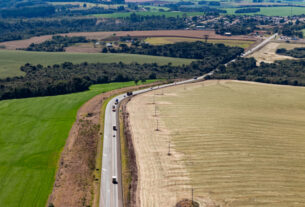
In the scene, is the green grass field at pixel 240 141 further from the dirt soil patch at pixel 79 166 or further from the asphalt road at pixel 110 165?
the dirt soil patch at pixel 79 166

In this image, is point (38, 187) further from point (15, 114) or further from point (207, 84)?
point (207, 84)

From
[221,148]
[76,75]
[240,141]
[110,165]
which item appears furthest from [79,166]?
[76,75]

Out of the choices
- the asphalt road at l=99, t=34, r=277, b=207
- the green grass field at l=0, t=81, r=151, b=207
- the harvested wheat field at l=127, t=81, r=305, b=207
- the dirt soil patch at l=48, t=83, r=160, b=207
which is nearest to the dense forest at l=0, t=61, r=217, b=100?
the green grass field at l=0, t=81, r=151, b=207

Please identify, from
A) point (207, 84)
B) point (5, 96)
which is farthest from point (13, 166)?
point (207, 84)

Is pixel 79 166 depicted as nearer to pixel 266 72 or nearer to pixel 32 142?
pixel 32 142

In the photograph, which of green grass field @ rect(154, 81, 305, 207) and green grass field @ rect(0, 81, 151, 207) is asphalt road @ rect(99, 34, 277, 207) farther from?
green grass field @ rect(154, 81, 305, 207)
